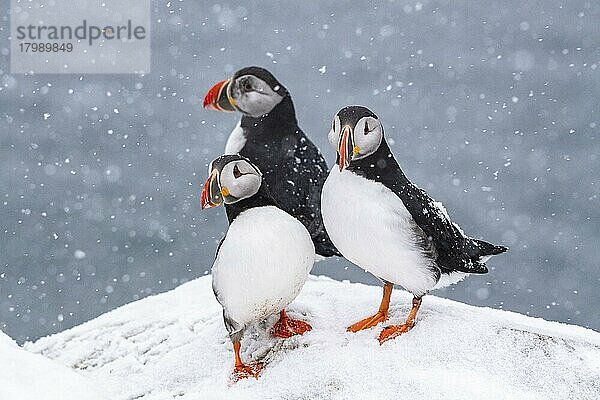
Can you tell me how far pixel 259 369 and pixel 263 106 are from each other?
1.16 m

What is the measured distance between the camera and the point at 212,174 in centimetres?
271

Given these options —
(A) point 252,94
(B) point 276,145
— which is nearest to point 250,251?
(B) point 276,145

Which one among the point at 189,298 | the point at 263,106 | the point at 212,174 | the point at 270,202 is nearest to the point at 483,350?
the point at 270,202

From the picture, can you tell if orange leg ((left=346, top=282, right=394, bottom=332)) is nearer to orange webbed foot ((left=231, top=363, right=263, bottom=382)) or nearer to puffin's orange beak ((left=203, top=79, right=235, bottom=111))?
orange webbed foot ((left=231, top=363, right=263, bottom=382))

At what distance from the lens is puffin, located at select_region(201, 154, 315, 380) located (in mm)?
2686

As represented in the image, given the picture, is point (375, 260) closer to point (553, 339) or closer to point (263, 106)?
point (553, 339)

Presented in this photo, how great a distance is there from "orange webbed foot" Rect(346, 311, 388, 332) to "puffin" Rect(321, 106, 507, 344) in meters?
0.09

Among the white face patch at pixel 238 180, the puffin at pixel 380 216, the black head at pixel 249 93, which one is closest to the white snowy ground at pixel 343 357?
the puffin at pixel 380 216

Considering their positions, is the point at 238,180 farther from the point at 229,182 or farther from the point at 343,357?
the point at 343,357

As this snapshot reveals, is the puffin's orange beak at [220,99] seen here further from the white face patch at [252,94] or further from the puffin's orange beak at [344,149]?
the puffin's orange beak at [344,149]

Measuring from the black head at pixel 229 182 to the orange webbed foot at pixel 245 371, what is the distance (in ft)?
1.89

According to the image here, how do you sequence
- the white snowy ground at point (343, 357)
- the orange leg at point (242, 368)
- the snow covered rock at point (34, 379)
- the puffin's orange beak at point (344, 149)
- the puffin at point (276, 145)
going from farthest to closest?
the puffin at point (276, 145)
the orange leg at point (242, 368)
the puffin's orange beak at point (344, 149)
the white snowy ground at point (343, 357)
the snow covered rock at point (34, 379)

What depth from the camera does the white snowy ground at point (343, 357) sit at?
2.52 metres

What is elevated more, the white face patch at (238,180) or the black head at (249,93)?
the black head at (249,93)
